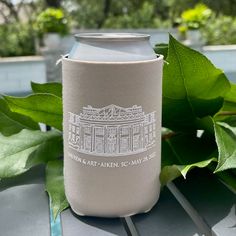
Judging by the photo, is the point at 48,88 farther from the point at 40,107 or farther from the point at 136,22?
the point at 136,22

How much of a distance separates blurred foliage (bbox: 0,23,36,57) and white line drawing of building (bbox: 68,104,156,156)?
499cm

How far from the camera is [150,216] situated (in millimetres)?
448

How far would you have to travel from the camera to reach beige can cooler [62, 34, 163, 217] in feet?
1.23

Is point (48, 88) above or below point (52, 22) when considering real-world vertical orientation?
above

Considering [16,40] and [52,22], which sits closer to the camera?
[52,22]

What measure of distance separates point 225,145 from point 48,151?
260 mm

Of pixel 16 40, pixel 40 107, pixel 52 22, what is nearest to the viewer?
pixel 40 107

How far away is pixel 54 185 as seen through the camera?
18.9 inches

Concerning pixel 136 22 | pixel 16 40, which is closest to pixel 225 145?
pixel 16 40

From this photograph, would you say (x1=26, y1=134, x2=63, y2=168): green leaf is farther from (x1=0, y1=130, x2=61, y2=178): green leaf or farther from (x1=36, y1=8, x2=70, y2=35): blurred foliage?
(x1=36, y1=8, x2=70, y2=35): blurred foliage

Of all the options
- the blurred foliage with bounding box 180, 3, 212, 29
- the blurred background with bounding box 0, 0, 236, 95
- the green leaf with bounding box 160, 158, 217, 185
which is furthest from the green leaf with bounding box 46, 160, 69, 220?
the blurred foliage with bounding box 180, 3, 212, 29

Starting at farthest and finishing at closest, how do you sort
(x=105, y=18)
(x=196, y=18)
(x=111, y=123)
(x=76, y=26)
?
(x=105, y=18) < (x=76, y=26) < (x=196, y=18) < (x=111, y=123)

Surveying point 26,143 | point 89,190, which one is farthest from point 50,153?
point 89,190

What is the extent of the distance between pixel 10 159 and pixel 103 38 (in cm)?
23
